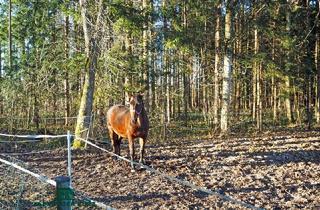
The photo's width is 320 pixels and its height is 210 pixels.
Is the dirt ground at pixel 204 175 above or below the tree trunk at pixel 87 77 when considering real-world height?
below

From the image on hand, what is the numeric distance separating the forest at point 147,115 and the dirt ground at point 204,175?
0.03 m

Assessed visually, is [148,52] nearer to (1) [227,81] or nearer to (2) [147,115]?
(1) [227,81]

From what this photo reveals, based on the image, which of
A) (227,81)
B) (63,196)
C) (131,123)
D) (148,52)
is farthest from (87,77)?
(63,196)

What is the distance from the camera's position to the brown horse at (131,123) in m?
9.16

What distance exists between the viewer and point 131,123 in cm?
941

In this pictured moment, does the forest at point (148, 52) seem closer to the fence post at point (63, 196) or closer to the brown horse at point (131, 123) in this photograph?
the brown horse at point (131, 123)

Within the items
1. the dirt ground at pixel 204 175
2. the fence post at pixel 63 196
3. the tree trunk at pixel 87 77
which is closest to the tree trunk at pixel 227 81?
the dirt ground at pixel 204 175

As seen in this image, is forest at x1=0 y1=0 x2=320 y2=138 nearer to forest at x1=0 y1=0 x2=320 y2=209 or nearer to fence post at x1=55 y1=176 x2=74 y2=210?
forest at x1=0 y1=0 x2=320 y2=209

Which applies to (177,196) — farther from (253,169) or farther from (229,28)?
(229,28)

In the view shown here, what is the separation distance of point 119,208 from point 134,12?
8.58 meters

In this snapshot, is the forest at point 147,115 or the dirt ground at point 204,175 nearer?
the dirt ground at point 204,175

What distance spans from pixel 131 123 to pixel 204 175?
6.45 ft

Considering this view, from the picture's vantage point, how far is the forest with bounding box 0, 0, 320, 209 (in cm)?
787

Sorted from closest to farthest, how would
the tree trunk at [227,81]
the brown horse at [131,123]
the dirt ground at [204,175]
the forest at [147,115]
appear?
the dirt ground at [204,175] → the forest at [147,115] → the brown horse at [131,123] → the tree trunk at [227,81]
